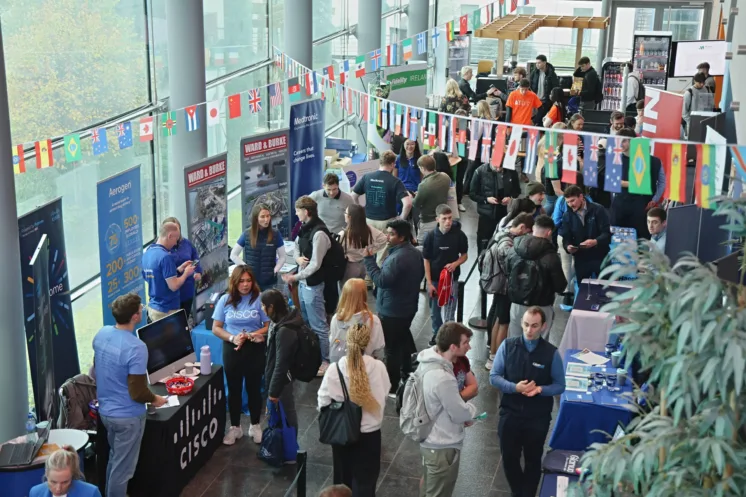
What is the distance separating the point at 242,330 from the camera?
22.4 feet

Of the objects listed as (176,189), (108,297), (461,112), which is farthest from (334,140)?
(108,297)

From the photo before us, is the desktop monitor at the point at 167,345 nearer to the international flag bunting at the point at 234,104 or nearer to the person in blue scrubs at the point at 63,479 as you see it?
the person in blue scrubs at the point at 63,479

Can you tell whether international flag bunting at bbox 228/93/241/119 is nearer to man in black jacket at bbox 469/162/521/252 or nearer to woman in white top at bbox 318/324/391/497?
man in black jacket at bbox 469/162/521/252

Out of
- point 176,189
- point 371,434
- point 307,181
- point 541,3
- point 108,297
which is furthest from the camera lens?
point 541,3

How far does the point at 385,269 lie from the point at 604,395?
203 centimetres

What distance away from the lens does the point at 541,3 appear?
23.5 metres

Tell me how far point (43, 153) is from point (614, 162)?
4.11 meters

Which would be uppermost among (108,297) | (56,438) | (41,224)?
(41,224)

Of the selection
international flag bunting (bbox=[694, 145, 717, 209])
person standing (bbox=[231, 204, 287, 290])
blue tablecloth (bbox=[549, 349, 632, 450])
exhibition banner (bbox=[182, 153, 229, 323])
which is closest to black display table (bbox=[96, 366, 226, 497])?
exhibition banner (bbox=[182, 153, 229, 323])

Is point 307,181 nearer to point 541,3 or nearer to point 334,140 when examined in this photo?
point 334,140

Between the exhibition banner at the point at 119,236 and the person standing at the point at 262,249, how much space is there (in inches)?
36.9

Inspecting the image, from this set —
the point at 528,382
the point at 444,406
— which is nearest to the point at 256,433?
the point at 444,406

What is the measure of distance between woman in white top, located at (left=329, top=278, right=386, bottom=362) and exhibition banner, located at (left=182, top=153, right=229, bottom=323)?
6.10 feet

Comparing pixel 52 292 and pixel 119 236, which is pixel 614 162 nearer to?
pixel 119 236
